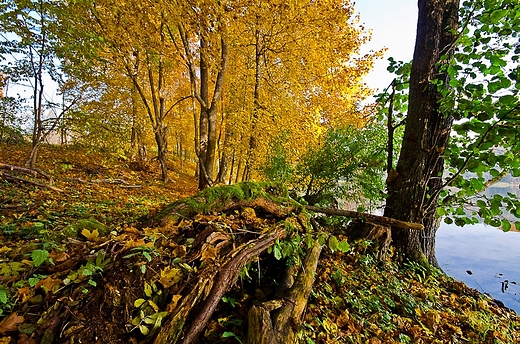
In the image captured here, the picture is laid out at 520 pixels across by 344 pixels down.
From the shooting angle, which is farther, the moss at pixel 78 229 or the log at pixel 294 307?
the moss at pixel 78 229

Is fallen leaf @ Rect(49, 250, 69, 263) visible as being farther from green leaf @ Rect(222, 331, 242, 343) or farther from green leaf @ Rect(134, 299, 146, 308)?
green leaf @ Rect(222, 331, 242, 343)

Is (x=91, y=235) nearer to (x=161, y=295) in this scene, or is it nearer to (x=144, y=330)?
(x=161, y=295)

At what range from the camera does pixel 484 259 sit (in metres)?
4.84

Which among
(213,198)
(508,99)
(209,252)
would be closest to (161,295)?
(209,252)

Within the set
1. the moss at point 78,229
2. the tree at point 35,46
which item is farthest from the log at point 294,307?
the tree at point 35,46

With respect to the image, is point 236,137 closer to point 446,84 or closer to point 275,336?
point 446,84

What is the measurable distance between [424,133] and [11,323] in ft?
Result: 13.8

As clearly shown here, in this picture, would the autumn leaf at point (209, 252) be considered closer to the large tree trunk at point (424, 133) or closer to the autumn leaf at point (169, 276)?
the autumn leaf at point (169, 276)

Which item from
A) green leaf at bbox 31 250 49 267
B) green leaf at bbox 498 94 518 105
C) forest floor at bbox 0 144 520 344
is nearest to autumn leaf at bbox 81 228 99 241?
forest floor at bbox 0 144 520 344

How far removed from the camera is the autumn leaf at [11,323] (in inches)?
48.8

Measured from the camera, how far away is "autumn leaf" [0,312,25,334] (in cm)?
124

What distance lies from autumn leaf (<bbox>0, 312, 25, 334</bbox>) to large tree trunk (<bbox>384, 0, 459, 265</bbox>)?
3723 mm

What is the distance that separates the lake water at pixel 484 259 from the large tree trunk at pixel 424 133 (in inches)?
49.4

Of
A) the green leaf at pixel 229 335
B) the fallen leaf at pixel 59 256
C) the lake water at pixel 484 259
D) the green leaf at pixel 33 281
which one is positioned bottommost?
the lake water at pixel 484 259
